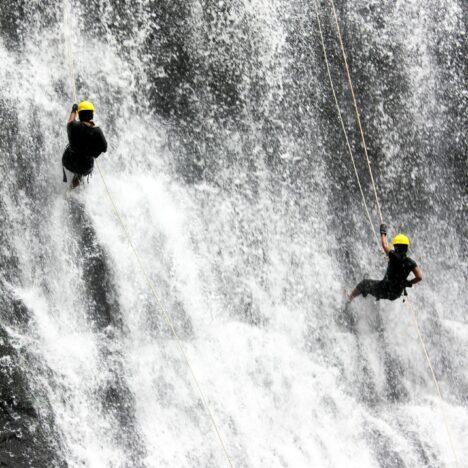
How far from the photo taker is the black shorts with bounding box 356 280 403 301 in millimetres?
10656

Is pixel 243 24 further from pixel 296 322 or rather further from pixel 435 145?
pixel 296 322

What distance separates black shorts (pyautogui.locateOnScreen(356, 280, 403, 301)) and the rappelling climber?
4.13 meters

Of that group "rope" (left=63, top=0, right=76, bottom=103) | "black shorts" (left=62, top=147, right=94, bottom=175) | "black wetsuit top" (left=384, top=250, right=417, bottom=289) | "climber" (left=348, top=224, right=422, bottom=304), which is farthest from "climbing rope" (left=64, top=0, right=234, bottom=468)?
"black wetsuit top" (left=384, top=250, right=417, bottom=289)

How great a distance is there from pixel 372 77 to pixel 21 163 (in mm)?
5755

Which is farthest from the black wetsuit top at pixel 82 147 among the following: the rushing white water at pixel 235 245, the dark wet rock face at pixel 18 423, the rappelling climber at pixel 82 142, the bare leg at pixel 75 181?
the dark wet rock face at pixel 18 423

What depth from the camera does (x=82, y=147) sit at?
9.47 meters

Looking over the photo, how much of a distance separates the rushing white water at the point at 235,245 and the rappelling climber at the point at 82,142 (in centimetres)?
53

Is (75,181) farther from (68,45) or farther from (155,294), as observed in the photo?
(68,45)

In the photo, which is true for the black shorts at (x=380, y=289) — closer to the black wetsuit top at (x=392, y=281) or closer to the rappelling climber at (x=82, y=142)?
the black wetsuit top at (x=392, y=281)

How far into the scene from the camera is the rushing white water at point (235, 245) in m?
9.73

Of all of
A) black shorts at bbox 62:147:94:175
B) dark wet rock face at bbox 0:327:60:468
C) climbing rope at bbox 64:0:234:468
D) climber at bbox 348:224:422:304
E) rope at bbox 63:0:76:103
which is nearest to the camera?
dark wet rock face at bbox 0:327:60:468

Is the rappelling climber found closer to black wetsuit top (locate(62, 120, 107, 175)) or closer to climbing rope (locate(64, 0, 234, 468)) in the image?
black wetsuit top (locate(62, 120, 107, 175))

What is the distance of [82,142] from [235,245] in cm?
277

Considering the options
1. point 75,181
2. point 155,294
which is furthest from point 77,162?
point 155,294
